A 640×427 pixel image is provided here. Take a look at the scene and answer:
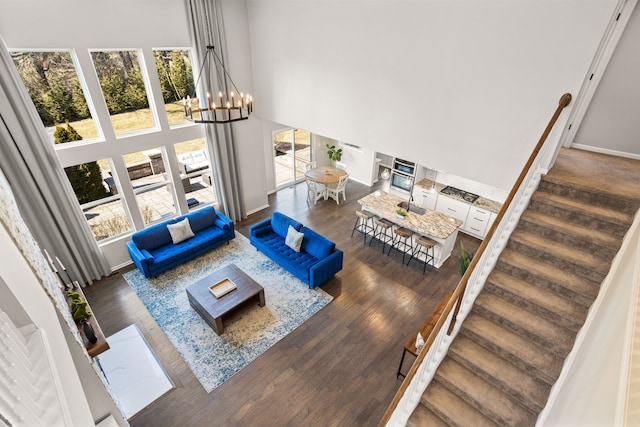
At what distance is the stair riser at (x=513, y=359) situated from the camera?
9.20 feet

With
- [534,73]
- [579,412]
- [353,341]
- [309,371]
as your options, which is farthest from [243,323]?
[534,73]

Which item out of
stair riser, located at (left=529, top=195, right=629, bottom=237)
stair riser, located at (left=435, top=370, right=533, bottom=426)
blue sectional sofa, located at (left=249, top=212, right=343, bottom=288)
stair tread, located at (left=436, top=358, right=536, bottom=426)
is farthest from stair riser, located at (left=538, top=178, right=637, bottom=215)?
blue sectional sofa, located at (left=249, top=212, right=343, bottom=288)

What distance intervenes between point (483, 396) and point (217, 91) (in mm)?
7043

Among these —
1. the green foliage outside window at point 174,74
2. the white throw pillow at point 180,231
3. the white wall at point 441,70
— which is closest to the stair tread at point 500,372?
the white wall at point 441,70

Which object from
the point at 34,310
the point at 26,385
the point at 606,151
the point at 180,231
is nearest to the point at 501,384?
the point at 606,151

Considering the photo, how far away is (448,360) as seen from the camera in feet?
10.6

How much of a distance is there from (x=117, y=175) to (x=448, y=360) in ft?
21.2

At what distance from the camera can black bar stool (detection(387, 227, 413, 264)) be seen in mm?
6844

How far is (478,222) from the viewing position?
25.0ft

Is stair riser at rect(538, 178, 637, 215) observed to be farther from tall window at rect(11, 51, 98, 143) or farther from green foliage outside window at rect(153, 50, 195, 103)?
tall window at rect(11, 51, 98, 143)

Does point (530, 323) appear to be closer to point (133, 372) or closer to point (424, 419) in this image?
point (424, 419)

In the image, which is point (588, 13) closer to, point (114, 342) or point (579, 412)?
point (579, 412)

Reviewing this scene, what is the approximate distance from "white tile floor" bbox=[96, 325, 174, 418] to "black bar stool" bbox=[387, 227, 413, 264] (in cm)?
501

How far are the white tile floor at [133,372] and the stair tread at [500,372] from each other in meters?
3.96
